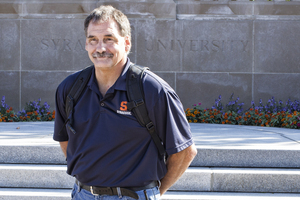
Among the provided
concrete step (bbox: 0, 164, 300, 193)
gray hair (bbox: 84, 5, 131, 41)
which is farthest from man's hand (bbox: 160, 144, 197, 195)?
concrete step (bbox: 0, 164, 300, 193)

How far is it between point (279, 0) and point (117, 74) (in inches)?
345

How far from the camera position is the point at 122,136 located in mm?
1894

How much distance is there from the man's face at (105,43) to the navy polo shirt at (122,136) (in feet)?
0.42

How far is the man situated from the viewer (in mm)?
1904

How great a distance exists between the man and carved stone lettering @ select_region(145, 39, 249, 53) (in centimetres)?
726

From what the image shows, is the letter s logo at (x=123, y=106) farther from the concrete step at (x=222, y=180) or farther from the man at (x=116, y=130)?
the concrete step at (x=222, y=180)

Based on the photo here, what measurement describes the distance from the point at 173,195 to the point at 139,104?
7.85 feet

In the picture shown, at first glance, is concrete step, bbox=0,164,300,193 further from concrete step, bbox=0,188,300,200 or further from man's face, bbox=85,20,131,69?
man's face, bbox=85,20,131,69

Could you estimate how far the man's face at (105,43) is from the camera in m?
1.95

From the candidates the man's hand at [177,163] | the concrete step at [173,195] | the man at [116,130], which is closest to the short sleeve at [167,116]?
the man at [116,130]

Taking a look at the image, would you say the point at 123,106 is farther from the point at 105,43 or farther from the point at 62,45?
the point at 62,45

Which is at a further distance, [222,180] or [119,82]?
[222,180]

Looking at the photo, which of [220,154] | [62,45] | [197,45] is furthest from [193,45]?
[220,154]

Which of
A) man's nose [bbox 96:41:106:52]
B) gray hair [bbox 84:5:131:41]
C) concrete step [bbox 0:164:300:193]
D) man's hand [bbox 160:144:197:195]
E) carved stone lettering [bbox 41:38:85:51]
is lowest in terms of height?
concrete step [bbox 0:164:300:193]
